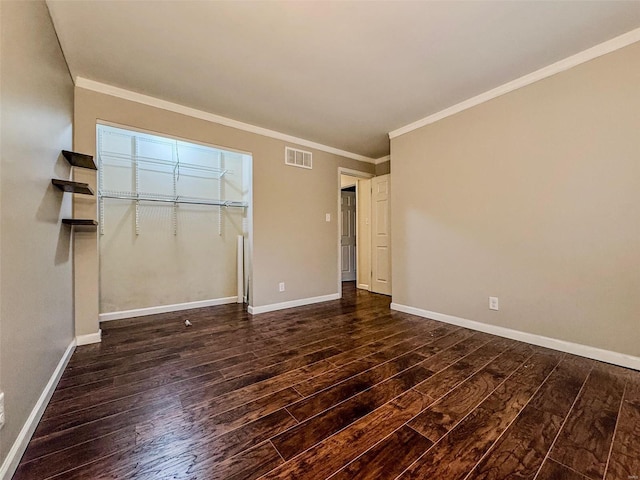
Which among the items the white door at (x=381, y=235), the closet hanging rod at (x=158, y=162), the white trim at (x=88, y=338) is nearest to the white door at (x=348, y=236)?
the white door at (x=381, y=235)

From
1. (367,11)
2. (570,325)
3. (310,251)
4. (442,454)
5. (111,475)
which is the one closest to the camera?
(111,475)

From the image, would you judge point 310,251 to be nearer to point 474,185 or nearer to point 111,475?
point 474,185

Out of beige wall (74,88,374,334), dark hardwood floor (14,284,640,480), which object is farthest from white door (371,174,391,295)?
dark hardwood floor (14,284,640,480)

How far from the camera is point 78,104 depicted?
2.48 m

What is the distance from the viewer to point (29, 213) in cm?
139

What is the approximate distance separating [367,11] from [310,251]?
A: 2.89 metres

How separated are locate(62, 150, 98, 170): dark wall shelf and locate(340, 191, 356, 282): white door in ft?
14.6

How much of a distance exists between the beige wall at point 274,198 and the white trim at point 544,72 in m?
→ 1.72

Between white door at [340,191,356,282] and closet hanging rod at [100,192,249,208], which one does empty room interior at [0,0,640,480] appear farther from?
white door at [340,191,356,282]

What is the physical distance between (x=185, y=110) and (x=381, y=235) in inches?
135

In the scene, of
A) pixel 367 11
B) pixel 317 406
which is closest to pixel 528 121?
pixel 367 11

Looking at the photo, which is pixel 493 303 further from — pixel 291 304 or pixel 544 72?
pixel 291 304

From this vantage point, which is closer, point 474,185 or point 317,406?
point 317,406

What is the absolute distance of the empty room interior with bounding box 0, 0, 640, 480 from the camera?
1.25 m
